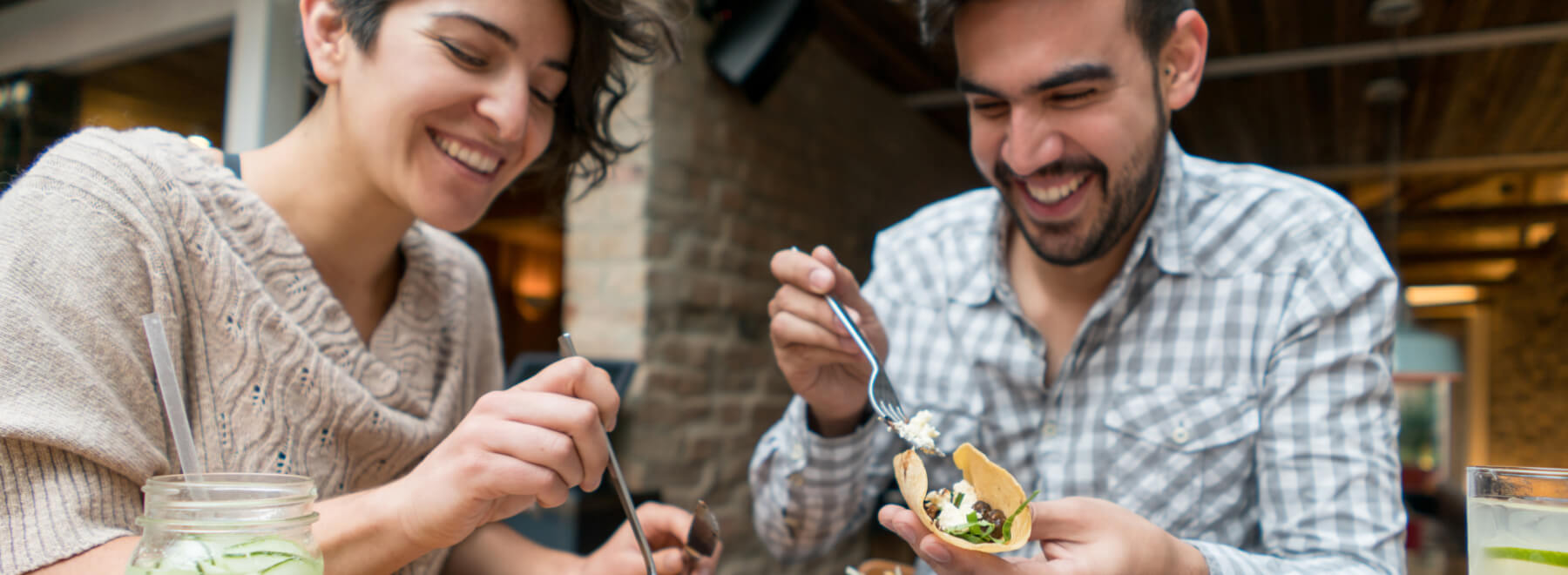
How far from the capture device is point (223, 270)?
100cm

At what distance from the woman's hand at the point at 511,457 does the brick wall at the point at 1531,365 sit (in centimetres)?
722

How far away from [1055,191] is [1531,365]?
7.60m

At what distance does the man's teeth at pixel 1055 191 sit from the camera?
128 centimetres

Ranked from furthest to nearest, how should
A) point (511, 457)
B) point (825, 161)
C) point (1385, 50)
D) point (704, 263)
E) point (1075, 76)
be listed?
point (825, 161) → point (1385, 50) → point (704, 263) → point (1075, 76) → point (511, 457)

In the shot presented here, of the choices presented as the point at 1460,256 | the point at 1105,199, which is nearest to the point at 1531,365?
the point at 1460,256

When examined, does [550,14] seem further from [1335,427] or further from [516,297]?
[516,297]

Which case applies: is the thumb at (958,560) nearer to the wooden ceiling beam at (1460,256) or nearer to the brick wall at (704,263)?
the brick wall at (704,263)

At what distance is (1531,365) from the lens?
22.3 feet

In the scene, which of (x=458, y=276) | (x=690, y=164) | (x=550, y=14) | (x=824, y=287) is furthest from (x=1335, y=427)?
(x=690, y=164)

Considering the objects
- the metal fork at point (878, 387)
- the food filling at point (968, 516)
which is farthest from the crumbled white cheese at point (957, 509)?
the metal fork at point (878, 387)

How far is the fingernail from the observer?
113cm

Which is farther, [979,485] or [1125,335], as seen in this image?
[1125,335]

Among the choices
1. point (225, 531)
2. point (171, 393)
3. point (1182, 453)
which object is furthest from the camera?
point (1182, 453)

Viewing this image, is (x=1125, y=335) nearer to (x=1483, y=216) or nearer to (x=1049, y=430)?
(x=1049, y=430)
